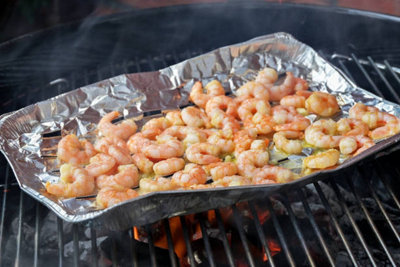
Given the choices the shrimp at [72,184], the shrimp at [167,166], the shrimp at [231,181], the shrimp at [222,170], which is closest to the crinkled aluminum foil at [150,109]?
the shrimp at [72,184]

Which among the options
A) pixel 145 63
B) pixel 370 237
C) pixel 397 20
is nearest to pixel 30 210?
pixel 145 63

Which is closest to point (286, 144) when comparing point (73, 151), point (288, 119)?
point (288, 119)

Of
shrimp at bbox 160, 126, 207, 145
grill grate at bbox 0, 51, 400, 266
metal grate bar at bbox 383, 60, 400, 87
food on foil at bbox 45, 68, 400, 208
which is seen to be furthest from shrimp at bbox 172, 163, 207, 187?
metal grate bar at bbox 383, 60, 400, 87

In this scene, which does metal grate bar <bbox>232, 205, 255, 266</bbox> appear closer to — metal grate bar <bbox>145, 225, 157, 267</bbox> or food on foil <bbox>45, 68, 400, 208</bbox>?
food on foil <bbox>45, 68, 400, 208</bbox>

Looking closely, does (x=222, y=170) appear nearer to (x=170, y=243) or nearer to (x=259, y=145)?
(x=259, y=145)

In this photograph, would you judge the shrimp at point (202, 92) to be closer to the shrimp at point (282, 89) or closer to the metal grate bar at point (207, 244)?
the shrimp at point (282, 89)
